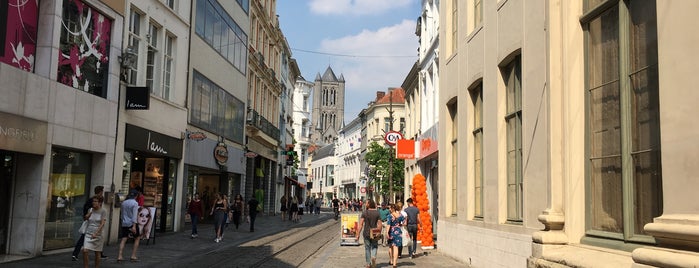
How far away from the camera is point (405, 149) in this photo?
2572 cm

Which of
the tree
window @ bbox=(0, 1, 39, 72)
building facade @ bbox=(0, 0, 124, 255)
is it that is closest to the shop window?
building facade @ bbox=(0, 0, 124, 255)

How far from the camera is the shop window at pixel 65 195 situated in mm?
14672

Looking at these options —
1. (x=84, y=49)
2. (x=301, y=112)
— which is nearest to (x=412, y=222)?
(x=84, y=49)

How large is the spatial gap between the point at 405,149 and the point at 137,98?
11.8m

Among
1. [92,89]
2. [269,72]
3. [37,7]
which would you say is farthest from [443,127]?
[269,72]

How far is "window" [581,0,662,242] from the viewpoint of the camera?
613 cm

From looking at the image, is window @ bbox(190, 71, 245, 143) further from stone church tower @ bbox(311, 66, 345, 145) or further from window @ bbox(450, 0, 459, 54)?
stone church tower @ bbox(311, 66, 345, 145)

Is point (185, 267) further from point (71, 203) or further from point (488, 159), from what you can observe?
point (488, 159)

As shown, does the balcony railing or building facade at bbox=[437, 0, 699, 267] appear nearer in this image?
building facade at bbox=[437, 0, 699, 267]

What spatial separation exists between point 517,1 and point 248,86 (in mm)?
25556

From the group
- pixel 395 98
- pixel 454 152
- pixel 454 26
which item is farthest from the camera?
pixel 395 98

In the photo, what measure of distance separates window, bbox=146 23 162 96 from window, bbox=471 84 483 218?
11214 millimetres

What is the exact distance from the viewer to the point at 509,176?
11.7m

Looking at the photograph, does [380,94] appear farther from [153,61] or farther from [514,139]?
[514,139]
